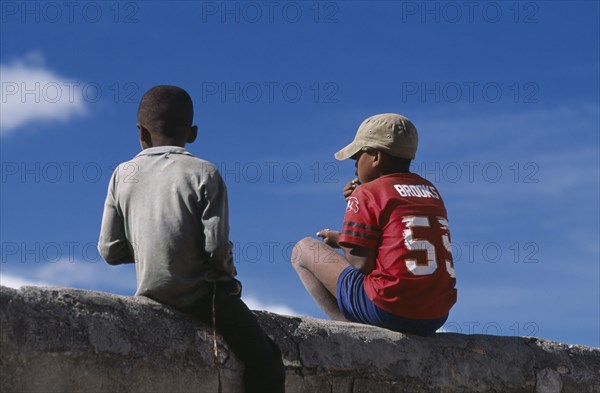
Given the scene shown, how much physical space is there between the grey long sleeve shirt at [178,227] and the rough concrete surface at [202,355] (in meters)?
0.12

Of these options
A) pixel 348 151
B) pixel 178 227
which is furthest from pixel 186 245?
pixel 348 151

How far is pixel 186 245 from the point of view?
11.8ft

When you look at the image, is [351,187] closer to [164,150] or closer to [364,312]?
[364,312]

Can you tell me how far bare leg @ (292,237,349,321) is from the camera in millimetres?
4445

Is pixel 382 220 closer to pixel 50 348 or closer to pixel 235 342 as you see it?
pixel 235 342

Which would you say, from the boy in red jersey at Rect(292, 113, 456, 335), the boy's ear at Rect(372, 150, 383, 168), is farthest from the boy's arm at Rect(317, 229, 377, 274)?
the boy's ear at Rect(372, 150, 383, 168)

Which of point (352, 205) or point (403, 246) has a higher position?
point (352, 205)

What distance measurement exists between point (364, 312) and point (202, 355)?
36.3 inches

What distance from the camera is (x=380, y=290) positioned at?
13.8 feet

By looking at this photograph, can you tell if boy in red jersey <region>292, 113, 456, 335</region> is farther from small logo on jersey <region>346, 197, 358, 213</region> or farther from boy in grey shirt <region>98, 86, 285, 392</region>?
boy in grey shirt <region>98, 86, 285, 392</region>

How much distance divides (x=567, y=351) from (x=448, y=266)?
90cm

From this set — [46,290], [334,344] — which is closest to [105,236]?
[46,290]

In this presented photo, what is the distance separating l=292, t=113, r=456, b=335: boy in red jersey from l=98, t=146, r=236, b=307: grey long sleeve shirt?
0.84 m

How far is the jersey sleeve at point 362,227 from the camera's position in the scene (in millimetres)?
4246
